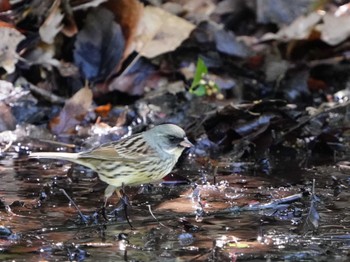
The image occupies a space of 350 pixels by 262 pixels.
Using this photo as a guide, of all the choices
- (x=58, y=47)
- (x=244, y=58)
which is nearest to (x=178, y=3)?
(x=244, y=58)

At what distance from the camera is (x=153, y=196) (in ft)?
16.3

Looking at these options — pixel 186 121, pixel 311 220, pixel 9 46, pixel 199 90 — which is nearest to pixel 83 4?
pixel 9 46

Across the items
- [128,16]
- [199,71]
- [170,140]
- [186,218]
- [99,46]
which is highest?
[128,16]

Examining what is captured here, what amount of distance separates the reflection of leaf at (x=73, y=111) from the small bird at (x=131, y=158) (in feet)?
5.55

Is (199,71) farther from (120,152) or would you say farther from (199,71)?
(120,152)

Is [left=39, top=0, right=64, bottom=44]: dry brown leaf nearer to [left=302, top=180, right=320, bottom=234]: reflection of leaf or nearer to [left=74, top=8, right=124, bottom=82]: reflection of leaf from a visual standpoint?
[left=74, top=8, right=124, bottom=82]: reflection of leaf

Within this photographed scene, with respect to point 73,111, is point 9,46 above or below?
above

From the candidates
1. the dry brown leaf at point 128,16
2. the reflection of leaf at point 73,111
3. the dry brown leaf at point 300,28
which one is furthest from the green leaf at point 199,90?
the dry brown leaf at point 300,28

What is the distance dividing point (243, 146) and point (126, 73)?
1.79m

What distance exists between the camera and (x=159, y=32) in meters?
7.66

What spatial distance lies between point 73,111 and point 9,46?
0.78m

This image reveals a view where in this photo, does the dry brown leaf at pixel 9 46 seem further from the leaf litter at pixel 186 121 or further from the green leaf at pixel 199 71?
the green leaf at pixel 199 71

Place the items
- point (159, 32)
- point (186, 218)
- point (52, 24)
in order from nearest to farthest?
point (186, 218) < point (52, 24) < point (159, 32)

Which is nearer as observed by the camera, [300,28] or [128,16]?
[128,16]
